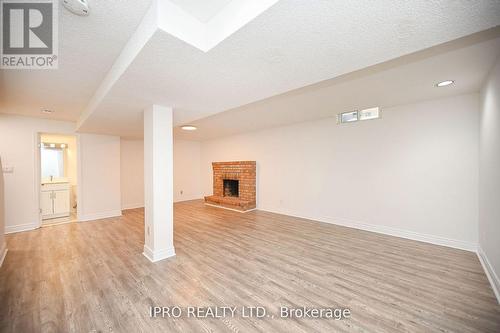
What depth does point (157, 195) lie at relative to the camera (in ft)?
9.28

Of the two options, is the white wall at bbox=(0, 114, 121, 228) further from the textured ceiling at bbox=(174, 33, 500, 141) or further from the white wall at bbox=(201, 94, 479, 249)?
the white wall at bbox=(201, 94, 479, 249)

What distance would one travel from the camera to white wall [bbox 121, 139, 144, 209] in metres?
6.26

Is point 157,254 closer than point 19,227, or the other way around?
point 157,254

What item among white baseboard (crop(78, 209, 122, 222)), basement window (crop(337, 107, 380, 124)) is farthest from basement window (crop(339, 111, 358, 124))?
white baseboard (crop(78, 209, 122, 222))

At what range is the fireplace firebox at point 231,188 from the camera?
22.9 feet

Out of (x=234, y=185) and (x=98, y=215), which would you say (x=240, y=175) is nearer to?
(x=234, y=185)

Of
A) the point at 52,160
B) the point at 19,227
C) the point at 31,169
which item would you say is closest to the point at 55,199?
the point at 19,227

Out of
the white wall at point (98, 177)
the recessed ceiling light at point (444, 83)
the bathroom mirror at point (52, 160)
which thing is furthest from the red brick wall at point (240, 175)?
the bathroom mirror at point (52, 160)

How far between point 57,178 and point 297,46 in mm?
7931

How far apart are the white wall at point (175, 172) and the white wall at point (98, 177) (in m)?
0.91

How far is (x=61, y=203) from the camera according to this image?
5.24 metres

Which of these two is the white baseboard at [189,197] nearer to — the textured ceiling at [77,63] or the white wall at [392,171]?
the white wall at [392,171]

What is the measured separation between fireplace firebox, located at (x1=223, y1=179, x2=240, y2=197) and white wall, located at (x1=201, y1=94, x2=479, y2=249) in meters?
1.73

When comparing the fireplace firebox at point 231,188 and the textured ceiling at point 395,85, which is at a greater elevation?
the textured ceiling at point 395,85
